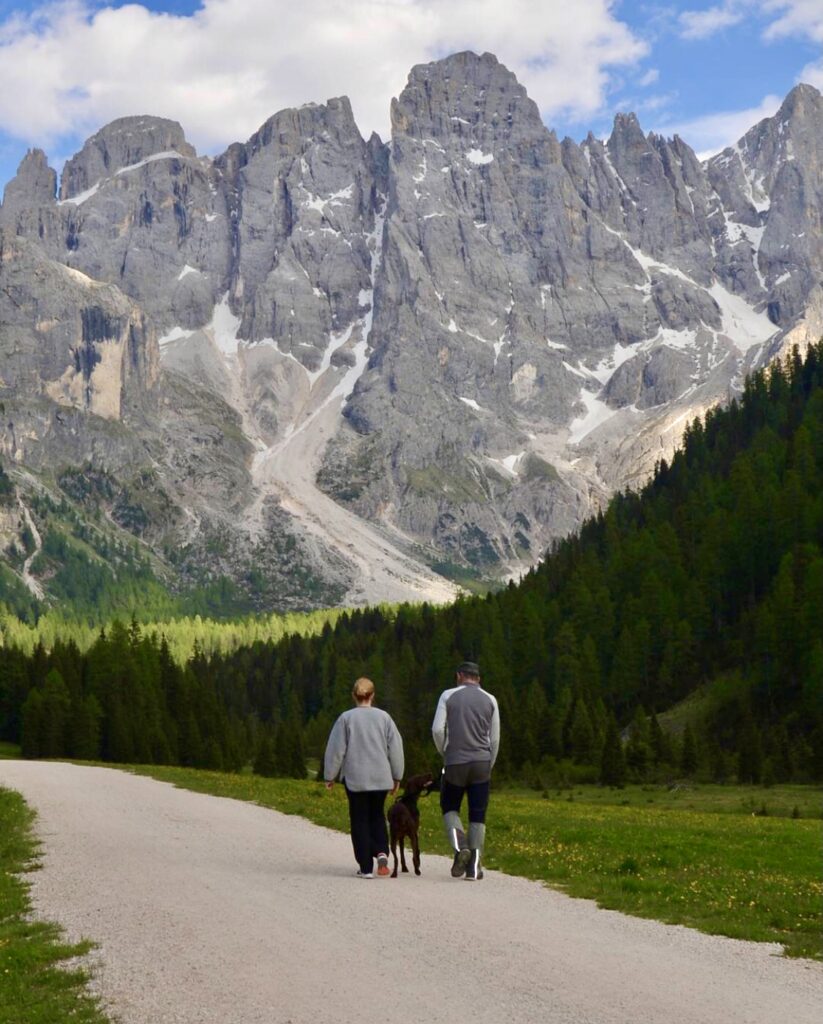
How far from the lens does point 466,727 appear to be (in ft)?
67.8

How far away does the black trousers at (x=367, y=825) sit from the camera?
802 inches

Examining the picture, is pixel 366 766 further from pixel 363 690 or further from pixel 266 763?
pixel 266 763

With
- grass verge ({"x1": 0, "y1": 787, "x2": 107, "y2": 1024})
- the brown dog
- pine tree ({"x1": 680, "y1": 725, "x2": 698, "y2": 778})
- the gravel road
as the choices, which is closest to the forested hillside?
pine tree ({"x1": 680, "y1": 725, "x2": 698, "y2": 778})

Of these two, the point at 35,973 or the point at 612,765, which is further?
the point at 612,765

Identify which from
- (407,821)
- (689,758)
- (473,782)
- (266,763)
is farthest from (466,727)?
(266,763)

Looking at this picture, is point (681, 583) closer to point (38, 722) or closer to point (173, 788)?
point (38, 722)

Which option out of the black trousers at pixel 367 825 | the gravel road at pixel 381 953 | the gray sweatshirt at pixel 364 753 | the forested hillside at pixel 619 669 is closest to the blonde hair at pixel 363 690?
the gray sweatshirt at pixel 364 753

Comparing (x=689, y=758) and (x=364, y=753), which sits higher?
(x=364, y=753)

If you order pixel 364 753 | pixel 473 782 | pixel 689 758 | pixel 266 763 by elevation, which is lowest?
pixel 266 763

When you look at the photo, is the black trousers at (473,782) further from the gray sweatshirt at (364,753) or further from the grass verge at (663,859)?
the grass verge at (663,859)

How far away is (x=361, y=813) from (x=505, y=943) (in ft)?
22.2

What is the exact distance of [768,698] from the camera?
3361 inches

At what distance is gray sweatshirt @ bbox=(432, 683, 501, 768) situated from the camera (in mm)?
20609

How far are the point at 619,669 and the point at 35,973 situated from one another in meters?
92.9
